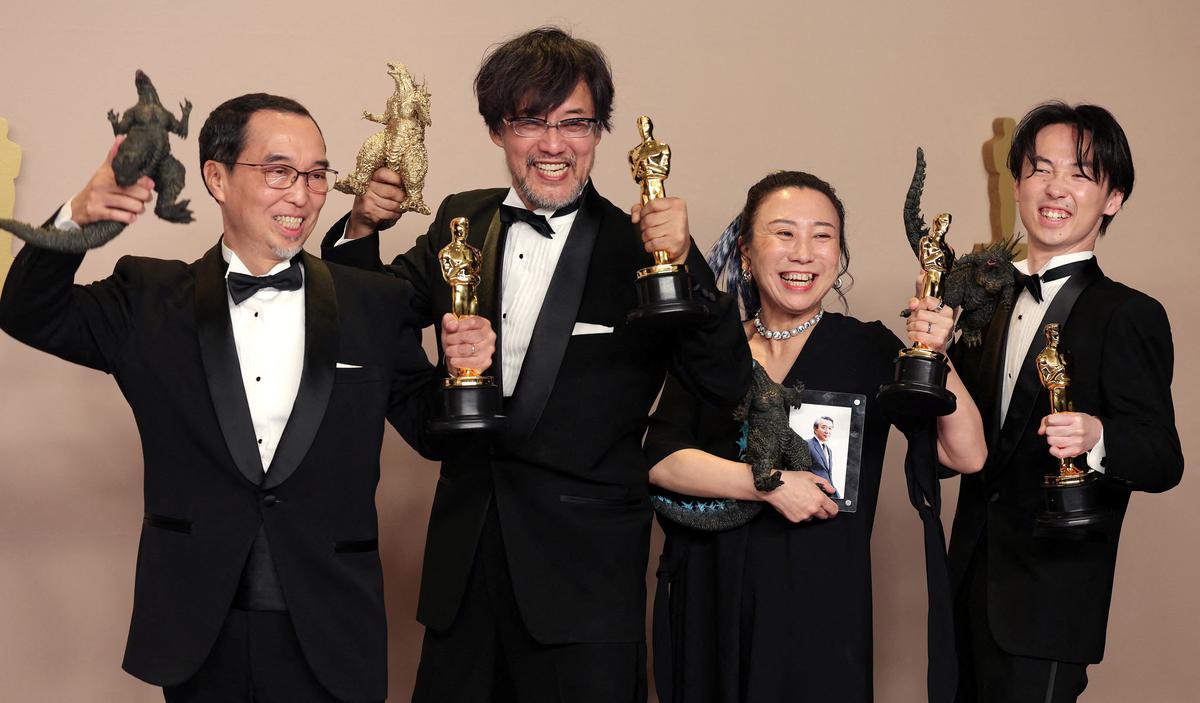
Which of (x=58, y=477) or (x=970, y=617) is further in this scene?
(x=58, y=477)

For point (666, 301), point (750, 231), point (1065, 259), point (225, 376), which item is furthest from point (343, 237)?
point (1065, 259)

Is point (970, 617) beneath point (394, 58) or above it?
beneath

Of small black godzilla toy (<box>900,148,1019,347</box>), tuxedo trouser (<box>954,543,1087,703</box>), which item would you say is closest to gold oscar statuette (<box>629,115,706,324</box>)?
small black godzilla toy (<box>900,148,1019,347</box>)

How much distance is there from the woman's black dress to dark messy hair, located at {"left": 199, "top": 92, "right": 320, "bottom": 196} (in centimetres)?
121

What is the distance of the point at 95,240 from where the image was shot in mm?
2326

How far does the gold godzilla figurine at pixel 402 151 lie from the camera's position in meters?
2.98

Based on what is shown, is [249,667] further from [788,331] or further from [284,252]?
[788,331]

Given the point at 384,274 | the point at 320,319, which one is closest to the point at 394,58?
the point at 384,274

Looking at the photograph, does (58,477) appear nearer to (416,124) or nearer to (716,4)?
(416,124)

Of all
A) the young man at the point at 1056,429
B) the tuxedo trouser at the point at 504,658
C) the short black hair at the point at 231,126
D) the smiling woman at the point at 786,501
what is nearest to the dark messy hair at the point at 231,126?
the short black hair at the point at 231,126

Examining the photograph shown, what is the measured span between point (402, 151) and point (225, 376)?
76cm

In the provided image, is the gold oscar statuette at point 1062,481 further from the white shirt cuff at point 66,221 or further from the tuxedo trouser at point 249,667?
the white shirt cuff at point 66,221

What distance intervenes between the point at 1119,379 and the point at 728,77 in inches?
84.5

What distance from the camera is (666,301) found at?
264 cm
